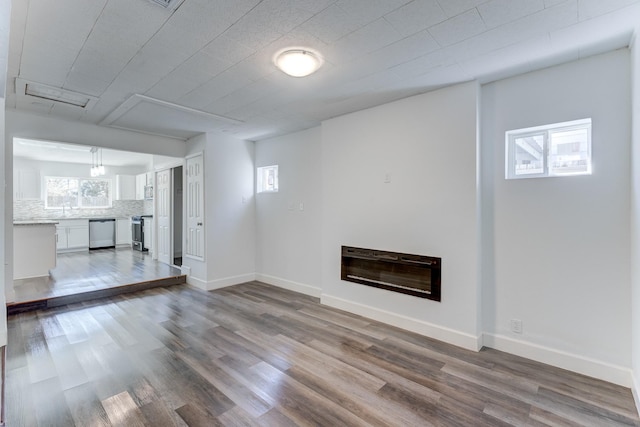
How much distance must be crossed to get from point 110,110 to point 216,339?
3.12 m

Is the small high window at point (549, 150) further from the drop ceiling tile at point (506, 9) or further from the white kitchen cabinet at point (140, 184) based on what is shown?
→ the white kitchen cabinet at point (140, 184)

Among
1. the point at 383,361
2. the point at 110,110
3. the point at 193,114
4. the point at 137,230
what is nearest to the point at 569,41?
the point at 383,361

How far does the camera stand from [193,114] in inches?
154

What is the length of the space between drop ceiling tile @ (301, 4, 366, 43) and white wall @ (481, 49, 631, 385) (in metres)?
1.70

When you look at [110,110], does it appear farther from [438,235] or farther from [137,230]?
[137,230]

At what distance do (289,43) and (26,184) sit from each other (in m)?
9.14

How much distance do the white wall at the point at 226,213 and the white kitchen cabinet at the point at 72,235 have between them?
5.00 m

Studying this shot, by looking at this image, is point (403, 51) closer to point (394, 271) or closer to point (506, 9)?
point (506, 9)

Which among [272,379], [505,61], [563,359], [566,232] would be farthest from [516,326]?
[505,61]

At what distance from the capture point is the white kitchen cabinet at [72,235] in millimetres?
7926

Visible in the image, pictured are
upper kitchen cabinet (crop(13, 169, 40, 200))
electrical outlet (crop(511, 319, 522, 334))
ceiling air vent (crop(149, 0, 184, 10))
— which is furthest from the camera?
upper kitchen cabinet (crop(13, 169, 40, 200))

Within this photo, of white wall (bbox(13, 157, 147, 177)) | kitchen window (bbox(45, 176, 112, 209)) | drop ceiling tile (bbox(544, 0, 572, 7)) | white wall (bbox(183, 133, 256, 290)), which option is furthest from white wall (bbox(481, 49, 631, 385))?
kitchen window (bbox(45, 176, 112, 209))

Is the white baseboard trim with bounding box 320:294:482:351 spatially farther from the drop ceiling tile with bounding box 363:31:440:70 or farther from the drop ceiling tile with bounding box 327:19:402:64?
the drop ceiling tile with bounding box 327:19:402:64

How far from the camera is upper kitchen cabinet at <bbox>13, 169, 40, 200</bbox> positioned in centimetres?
752
